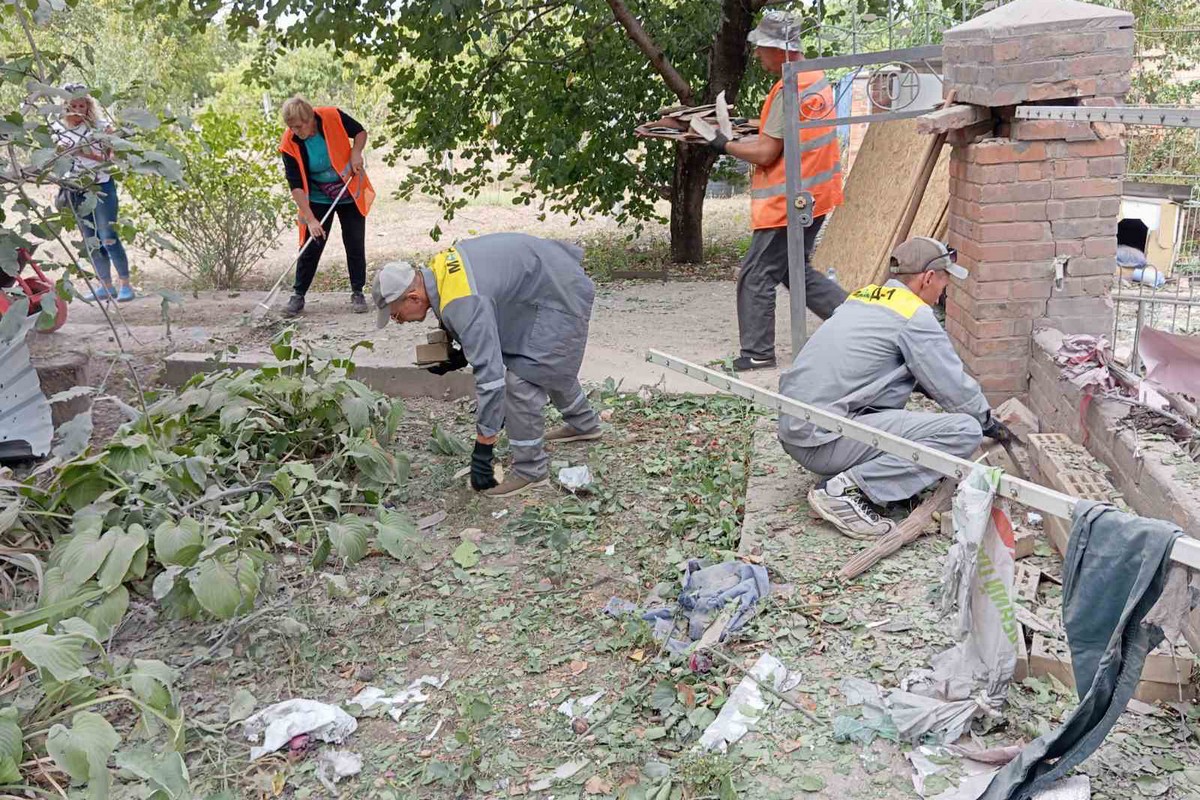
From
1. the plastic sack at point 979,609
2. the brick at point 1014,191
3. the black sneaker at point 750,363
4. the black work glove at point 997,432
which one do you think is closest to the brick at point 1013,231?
the brick at point 1014,191

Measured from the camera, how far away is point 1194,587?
2.26m

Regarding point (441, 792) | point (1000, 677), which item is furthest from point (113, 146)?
point (1000, 677)

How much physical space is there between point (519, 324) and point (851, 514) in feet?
5.83

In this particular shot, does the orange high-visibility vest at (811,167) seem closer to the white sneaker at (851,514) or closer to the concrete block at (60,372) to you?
the white sneaker at (851,514)

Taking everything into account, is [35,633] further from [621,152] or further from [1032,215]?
[621,152]

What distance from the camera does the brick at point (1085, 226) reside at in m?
4.56

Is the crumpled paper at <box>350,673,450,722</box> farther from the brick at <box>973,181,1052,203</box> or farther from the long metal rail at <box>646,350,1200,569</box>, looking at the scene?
the brick at <box>973,181,1052,203</box>

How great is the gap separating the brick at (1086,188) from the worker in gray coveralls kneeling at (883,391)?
81cm

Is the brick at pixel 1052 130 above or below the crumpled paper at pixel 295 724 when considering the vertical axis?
above

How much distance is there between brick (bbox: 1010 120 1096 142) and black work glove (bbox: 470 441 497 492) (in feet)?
8.67

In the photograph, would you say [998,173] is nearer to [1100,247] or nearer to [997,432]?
[1100,247]

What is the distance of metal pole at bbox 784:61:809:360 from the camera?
535 cm

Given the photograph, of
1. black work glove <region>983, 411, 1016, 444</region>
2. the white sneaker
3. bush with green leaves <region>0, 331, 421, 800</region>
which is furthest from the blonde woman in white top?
black work glove <region>983, 411, 1016, 444</region>

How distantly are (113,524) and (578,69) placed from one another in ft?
20.8
